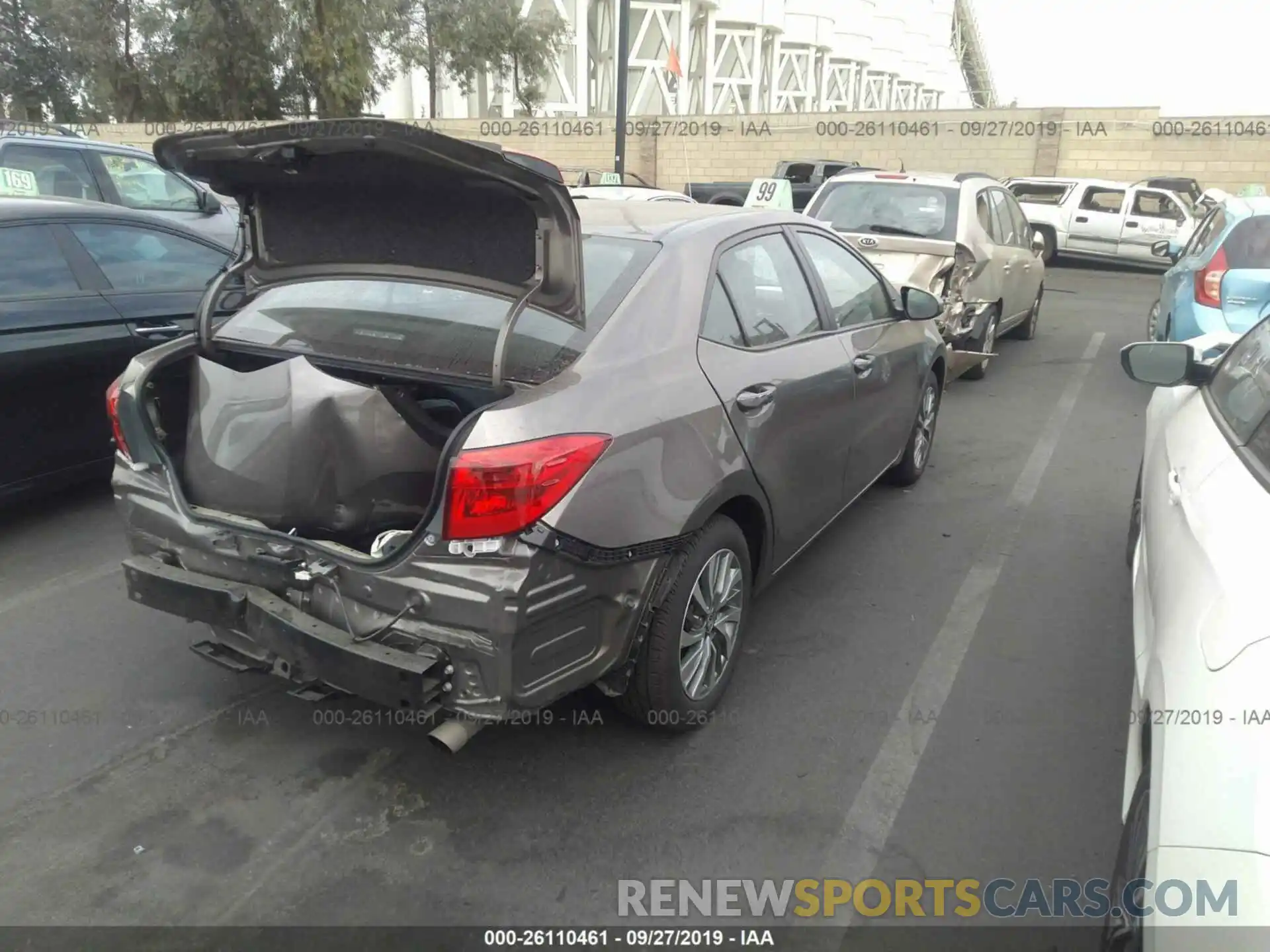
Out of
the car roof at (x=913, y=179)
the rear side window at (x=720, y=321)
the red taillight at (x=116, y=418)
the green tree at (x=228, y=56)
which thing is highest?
the green tree at (x=228, y=56)

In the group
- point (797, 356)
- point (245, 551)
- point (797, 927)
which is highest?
point (797, 356)

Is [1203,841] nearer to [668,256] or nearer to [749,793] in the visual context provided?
[749,793]

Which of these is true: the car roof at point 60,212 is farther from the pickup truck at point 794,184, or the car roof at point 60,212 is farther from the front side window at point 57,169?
the pickup truck at point 794,184

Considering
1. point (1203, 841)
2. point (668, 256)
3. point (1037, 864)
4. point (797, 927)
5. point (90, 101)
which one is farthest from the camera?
point (90, 101)

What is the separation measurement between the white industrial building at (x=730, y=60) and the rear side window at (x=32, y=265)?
85.6ft

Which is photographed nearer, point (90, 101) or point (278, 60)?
point (278, 60)

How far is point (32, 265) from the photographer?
15.4 ft

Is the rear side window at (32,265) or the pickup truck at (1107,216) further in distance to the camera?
the pickup truck at (1107,216)

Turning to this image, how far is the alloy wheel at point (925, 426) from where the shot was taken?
540 cm

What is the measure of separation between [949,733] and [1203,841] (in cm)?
173

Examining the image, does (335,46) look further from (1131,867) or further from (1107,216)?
(1131,867)

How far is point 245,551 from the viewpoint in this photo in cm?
279

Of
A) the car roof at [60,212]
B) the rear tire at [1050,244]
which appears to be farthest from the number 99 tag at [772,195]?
the car roof at [60,212]

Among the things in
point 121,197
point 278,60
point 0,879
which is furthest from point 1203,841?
point 278,60
